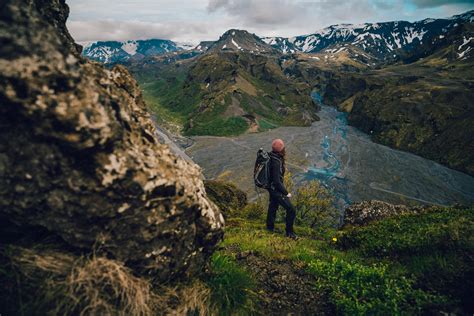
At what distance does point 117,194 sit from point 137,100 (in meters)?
3.28

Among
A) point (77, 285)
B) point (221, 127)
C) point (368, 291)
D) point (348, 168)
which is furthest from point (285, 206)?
point (221, 127)

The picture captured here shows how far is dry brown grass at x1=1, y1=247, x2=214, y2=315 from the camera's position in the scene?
493cm

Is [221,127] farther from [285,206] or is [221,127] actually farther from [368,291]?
[368,291]

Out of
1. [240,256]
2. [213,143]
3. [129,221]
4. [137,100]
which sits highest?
[137,100]

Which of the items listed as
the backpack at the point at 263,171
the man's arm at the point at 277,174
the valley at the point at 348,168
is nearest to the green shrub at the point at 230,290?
the man's arm at the point at 277,174

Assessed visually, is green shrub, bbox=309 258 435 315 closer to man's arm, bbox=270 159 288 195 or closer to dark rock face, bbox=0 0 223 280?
dark rock face, bbox=0 0 223 280

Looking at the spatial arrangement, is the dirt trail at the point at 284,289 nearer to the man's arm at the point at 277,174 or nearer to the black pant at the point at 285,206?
the man's arm at the point at 277,174

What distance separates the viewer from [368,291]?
22.9ft

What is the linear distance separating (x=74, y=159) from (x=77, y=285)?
207cm

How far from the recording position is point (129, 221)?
5707 mm

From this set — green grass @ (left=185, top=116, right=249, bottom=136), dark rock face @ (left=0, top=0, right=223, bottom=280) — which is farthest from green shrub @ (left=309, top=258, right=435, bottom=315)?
green grass @ (left=185, top=116, right=249, bottom=136)

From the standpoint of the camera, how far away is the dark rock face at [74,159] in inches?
196

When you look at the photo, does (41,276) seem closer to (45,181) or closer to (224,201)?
(45,181)

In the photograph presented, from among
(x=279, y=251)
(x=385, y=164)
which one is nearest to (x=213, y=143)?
(x=385, y=164)
